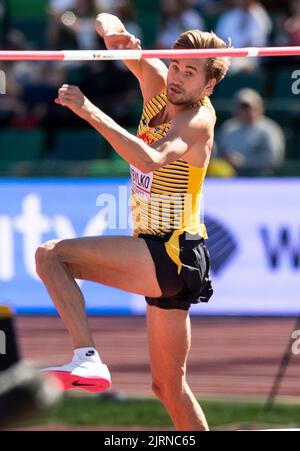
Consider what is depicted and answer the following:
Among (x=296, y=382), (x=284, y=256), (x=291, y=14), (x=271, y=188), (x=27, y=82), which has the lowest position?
(x=296, y=382)

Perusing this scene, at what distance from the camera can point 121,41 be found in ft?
16.0

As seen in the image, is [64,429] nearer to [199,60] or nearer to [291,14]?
[199,60]

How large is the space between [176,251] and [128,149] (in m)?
0.57

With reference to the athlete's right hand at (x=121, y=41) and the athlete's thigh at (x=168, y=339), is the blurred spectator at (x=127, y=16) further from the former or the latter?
the athlete's thigh at (x=168, y=339)

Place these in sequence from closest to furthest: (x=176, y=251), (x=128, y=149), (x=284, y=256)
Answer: (x=128, y=149) < (x=176, y=251) < (x=284, y=256)

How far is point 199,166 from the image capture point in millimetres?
4625

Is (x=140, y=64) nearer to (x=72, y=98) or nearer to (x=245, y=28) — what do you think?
(x=72, y=98)

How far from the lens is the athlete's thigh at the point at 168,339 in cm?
461

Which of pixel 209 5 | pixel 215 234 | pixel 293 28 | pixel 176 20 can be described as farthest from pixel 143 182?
pixel 209 5

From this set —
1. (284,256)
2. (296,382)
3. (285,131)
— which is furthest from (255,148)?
(296,382)

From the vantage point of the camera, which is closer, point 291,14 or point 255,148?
point 255,148

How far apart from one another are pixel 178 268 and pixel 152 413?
9.90ft

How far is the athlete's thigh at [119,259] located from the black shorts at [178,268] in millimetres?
43

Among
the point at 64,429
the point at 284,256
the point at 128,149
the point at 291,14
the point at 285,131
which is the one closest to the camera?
the point at 128,149
